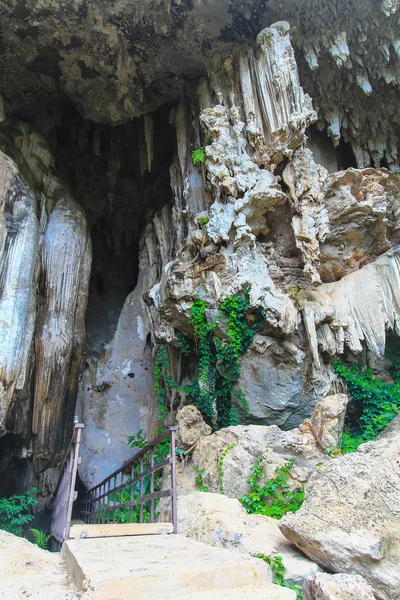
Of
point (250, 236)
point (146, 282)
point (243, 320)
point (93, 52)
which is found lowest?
point (243, 320)

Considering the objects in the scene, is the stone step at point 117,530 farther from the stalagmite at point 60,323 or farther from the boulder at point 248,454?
the stalagmite at point 60,323

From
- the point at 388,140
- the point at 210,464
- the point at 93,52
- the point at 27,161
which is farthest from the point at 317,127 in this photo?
the point at 210,464

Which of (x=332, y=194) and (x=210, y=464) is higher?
(x=332, y=194)

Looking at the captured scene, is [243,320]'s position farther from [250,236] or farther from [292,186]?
[292,186]

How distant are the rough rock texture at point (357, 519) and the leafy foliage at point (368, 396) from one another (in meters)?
4.97

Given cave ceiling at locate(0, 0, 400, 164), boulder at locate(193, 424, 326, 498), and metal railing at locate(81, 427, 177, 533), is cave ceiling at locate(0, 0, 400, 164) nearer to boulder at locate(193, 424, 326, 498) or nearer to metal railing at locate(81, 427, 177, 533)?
boulder at locate(193, 424, 326, 498)

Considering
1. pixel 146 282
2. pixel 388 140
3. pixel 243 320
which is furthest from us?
pixel 146 282

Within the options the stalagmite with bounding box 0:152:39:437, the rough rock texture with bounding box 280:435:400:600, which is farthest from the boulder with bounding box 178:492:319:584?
the stalagmite with bounding box 0:152:39:437

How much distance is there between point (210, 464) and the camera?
5.91 m

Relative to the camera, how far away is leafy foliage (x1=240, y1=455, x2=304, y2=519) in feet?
15.6

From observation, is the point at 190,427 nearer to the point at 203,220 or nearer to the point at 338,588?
the point at 203,220

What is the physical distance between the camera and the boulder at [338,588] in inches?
78.4

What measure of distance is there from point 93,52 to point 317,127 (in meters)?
5.55

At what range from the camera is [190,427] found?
6969 millimetres
